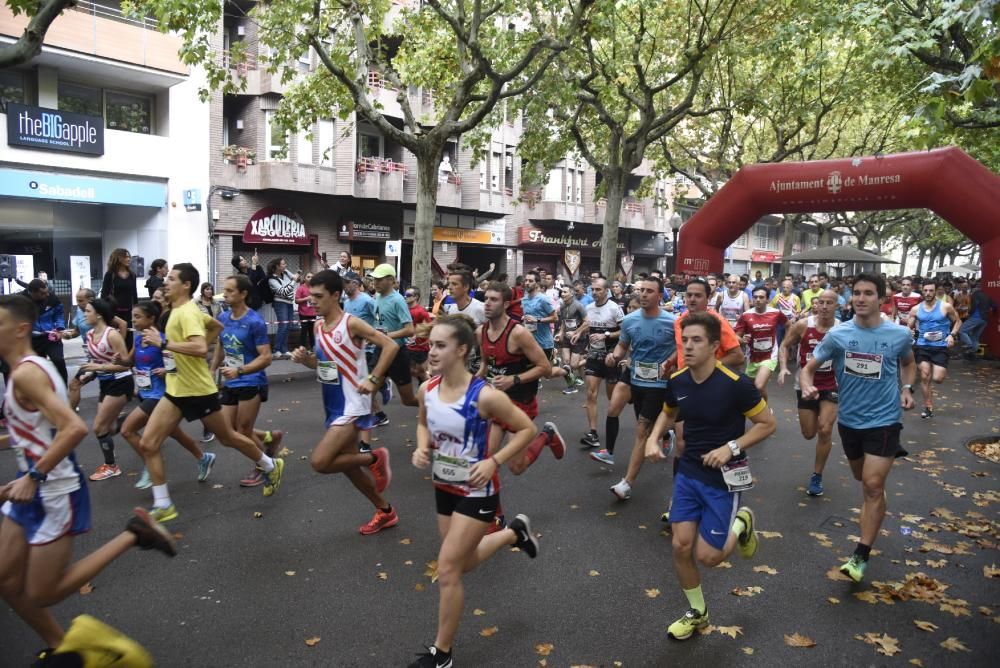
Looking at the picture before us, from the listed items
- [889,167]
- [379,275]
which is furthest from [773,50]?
[379,275]

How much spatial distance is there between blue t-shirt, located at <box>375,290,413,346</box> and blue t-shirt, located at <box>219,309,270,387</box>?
7.93 feet

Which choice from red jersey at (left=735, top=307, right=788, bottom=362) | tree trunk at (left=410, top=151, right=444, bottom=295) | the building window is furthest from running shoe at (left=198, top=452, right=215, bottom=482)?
the building window

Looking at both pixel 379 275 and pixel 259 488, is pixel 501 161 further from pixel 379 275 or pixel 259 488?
pixel 259 488

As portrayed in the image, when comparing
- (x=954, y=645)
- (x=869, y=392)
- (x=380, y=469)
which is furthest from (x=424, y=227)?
(x=954, y=645)

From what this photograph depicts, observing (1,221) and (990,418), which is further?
(1,221)

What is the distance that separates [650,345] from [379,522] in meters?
2.82

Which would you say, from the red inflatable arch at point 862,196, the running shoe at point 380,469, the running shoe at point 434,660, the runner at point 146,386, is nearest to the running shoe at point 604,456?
the running shoe at point 380,469

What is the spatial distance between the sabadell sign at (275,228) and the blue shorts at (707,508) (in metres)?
19.6

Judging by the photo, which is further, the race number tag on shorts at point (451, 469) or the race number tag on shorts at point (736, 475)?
the race number tag on shorts at point (736, 475)

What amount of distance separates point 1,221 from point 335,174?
Answer: 30.6 ft

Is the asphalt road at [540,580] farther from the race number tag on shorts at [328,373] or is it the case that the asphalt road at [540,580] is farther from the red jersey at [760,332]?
the red jersey at [760,332]

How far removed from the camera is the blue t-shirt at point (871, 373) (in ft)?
16.4

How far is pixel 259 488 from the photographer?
6.55m

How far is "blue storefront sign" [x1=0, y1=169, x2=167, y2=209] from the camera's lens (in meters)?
16.3
